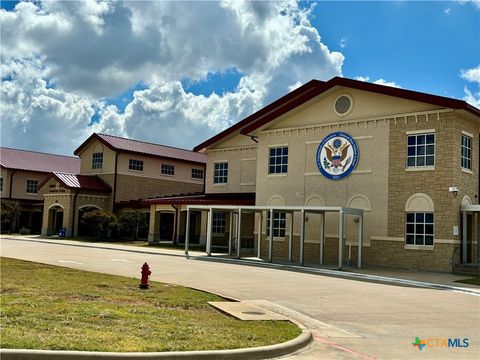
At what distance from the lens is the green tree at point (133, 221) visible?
43031 millimetres

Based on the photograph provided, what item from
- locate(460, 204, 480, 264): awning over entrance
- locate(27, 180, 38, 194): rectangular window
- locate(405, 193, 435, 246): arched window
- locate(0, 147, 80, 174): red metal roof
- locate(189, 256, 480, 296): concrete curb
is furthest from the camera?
locate(27, 180, 38, 194): rectangular window

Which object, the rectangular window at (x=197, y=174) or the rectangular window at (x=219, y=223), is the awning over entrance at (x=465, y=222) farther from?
the rectangular window at (x=197, y=174)

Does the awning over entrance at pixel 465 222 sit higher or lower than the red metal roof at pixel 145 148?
lower

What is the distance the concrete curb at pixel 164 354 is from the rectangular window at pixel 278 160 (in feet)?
68.9

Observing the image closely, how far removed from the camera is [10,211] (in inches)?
1895

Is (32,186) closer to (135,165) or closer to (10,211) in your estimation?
(10,211)

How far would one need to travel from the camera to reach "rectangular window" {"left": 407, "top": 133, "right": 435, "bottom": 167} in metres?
23.6

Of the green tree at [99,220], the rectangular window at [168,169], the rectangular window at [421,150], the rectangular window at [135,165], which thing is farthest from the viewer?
the rectangular window at [168,169]

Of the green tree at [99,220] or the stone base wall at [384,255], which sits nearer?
the stone base wall at [384,255]

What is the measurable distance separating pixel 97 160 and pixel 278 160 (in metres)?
23.3

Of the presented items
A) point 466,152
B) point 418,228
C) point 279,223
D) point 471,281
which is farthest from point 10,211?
point 471,281

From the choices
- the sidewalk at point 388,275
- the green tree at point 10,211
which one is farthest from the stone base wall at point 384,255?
the green tree at point 10,211

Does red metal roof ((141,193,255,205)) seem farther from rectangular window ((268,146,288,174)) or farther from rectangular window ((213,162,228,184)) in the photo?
rectangular window ((268,146,288,174))

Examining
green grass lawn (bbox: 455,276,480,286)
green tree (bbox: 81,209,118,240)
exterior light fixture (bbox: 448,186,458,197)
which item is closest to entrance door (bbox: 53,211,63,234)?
green tree (bbox: 81,209,118,240)
